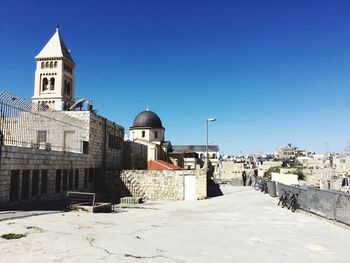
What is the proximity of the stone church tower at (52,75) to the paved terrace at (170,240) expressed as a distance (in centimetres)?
3877

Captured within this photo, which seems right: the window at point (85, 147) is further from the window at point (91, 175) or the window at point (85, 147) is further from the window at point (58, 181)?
the window at point (58, 181)

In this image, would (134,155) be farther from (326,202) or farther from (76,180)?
(326,202)

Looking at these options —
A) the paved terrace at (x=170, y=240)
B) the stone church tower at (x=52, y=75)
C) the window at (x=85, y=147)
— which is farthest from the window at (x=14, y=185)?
the stone church tower at (x=52, y=75)

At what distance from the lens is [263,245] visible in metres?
10.3

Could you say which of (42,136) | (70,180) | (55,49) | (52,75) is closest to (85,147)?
(42,136)

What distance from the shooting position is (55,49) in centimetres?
5281

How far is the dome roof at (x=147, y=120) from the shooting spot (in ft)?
194

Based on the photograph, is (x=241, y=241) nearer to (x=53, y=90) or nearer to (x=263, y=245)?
(x=263, y=245)

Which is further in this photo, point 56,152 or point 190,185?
point 190,185

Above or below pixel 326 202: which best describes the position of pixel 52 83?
above

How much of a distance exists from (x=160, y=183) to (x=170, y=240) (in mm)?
17371

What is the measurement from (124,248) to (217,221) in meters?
7.38

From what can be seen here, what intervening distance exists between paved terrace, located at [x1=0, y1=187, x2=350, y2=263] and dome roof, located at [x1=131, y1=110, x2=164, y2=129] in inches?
1722

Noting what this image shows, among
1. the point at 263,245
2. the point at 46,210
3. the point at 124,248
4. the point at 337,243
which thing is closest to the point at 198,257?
the point at 124,248
